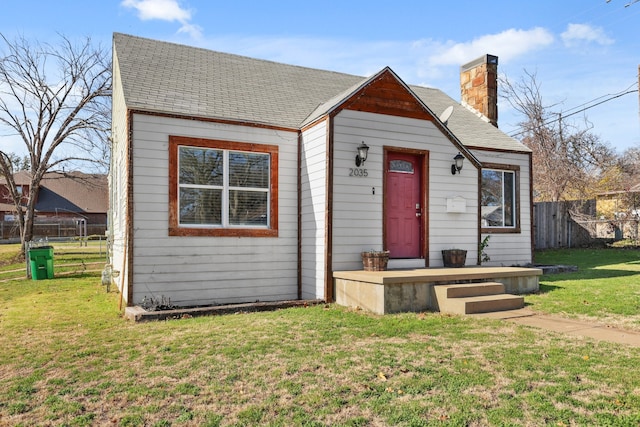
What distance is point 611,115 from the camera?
2295 cm

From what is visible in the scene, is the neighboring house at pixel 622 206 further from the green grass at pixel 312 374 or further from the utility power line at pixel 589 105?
the green grass at pixel 312 374

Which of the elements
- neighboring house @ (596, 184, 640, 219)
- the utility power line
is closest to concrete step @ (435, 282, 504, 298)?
neighboring house @ (596, 184, 640, 219)

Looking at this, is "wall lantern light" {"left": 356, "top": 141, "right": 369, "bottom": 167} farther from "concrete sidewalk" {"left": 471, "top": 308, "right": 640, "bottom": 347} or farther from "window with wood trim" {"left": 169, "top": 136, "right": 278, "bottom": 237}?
"concrete sidewalk" {"left": 471, "top": 308, "right": 640, "bottom": 347}

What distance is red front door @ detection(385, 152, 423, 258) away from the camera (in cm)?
886

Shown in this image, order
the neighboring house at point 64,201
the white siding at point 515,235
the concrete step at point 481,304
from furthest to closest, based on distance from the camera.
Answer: the neighboring house at point 64,201 < the white siding at point 515,235 < the concrete step at point 481,304

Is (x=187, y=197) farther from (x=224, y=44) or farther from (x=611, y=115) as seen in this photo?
(x=611, y=115)

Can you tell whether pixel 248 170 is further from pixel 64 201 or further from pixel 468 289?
pixel 64 201

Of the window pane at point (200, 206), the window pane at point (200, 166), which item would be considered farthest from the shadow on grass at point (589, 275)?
the window pane at point (200, 166)

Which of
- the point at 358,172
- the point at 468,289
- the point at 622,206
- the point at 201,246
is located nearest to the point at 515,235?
the point at 468,289

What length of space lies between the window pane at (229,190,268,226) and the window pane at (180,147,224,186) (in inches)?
17.7

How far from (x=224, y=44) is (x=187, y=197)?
670cm

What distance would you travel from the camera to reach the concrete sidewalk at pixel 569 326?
207 inches

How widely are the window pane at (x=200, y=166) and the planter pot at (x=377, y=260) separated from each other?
3137mm

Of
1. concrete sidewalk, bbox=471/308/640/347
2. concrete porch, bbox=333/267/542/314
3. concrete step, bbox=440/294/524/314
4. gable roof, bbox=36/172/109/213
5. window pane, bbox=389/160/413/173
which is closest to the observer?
concrete sidewalk, bbox=471/308/640/347
